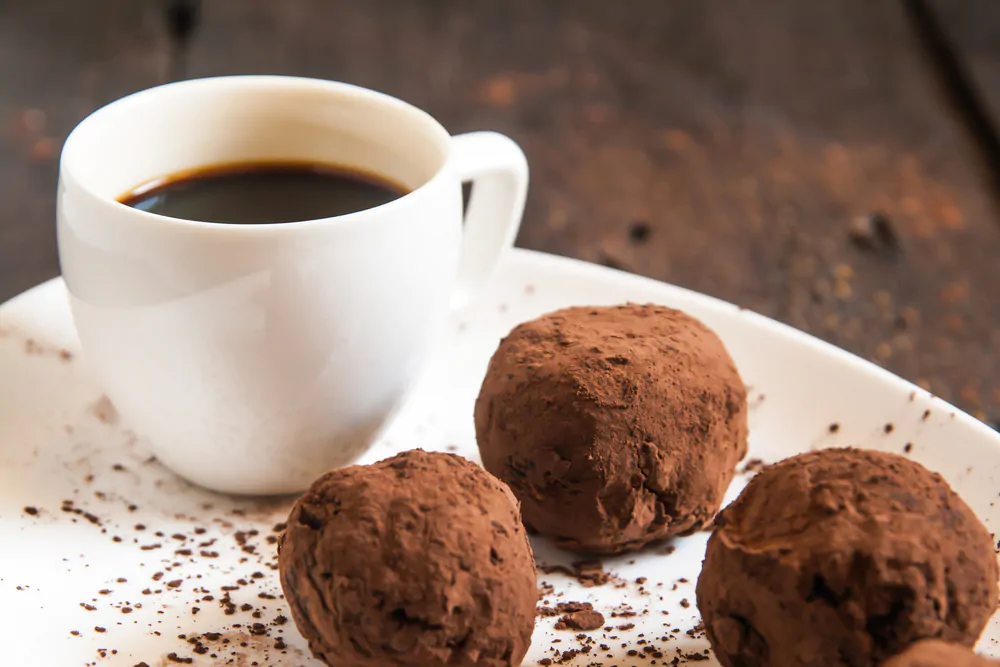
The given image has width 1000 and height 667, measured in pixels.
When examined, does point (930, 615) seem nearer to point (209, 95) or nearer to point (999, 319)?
point (209, 95)

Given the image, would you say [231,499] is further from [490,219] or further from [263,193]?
[490,219]

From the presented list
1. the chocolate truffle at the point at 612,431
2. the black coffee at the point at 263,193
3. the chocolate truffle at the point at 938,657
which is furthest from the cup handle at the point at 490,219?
the chocolate truffle at the point at 938,657

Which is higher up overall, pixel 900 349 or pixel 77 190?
pixel 77 190

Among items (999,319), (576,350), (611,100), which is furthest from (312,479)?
(611,100)

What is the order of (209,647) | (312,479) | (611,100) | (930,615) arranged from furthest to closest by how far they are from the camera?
(611,100) < (312,479) < (209,647) < (930,615)

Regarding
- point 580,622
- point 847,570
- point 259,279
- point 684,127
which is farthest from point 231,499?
point 684,127

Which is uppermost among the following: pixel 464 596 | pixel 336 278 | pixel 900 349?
pixel 336 278
